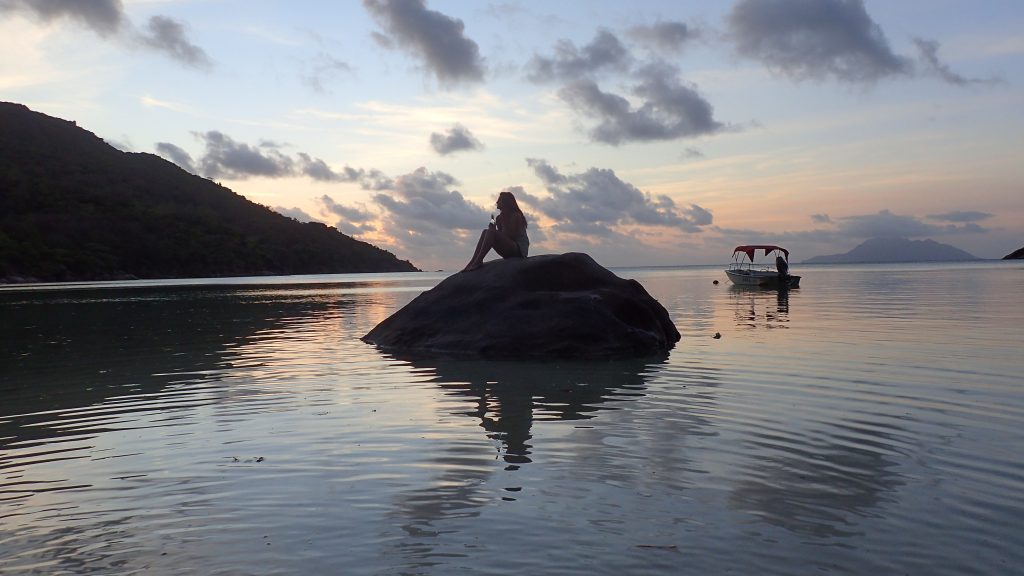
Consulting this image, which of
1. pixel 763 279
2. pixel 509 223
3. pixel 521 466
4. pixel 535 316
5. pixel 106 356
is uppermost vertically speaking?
pixel 509 223

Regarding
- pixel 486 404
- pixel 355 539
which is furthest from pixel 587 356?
pixel 355 539

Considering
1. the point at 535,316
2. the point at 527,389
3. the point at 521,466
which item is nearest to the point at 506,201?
the point at 535,316

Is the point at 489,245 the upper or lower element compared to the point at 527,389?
upper

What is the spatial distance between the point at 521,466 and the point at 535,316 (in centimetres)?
1064

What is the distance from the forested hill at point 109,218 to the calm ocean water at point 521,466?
338 feet

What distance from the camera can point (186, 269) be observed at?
5054 inches

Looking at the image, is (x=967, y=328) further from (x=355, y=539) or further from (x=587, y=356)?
(x=355, y=539)

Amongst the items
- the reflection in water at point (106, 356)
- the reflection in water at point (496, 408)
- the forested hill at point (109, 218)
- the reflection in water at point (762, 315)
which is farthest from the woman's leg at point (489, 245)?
the forested hill at point (109, 218)

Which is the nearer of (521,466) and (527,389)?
(521,466)

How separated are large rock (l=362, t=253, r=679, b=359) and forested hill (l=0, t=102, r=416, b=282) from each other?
9798 cm

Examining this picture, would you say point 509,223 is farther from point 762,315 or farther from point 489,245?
point 762,315

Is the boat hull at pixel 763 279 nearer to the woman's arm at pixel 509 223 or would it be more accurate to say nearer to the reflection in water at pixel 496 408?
the woman's arm at pixel 509 223

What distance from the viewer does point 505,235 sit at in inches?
842

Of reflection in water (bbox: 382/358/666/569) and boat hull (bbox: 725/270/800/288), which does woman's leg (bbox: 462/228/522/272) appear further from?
boat hull (bbox: 725/270/800/288)
